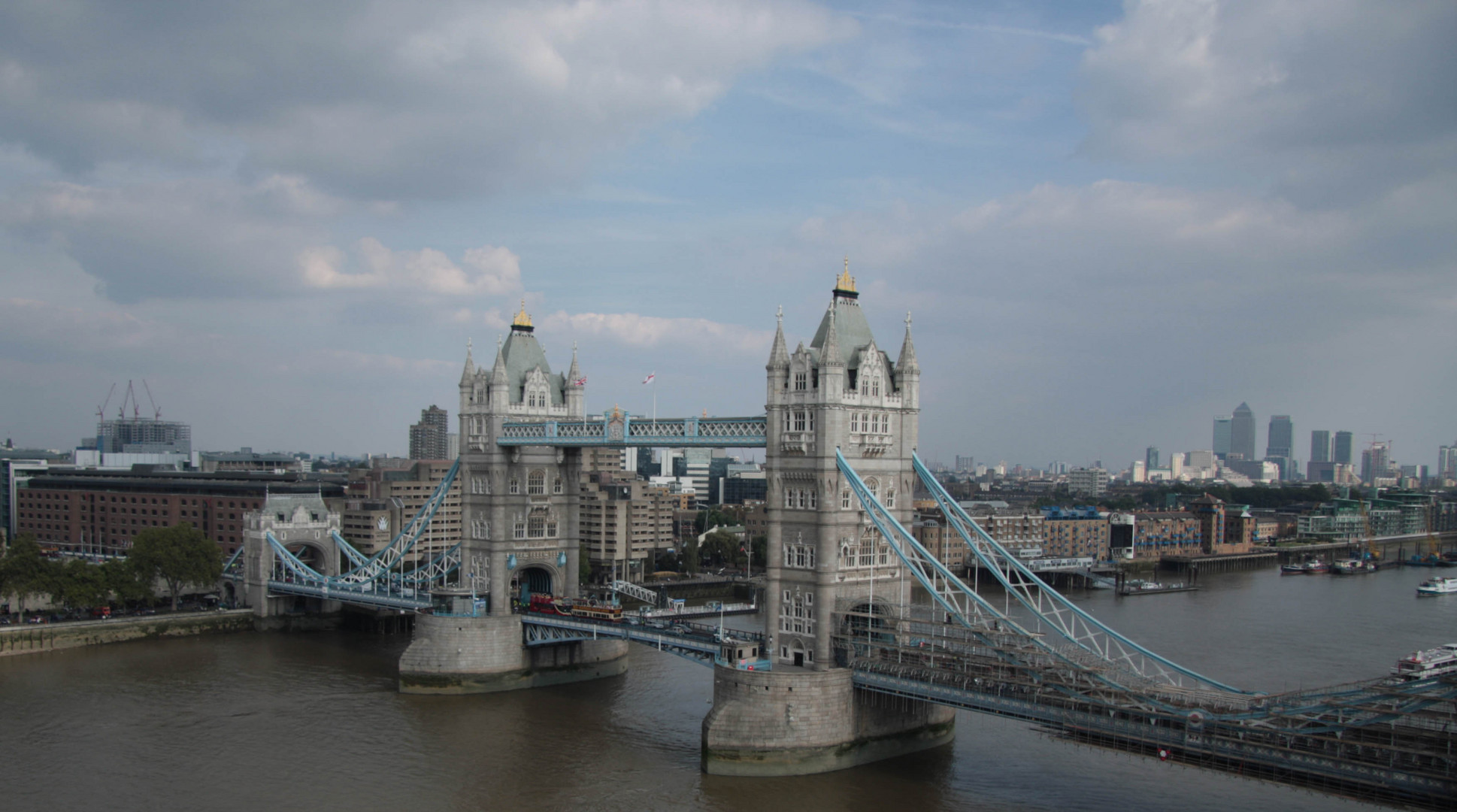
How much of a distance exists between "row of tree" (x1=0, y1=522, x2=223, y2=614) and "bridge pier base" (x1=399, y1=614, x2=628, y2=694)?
34.9m

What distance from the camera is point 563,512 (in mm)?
77250

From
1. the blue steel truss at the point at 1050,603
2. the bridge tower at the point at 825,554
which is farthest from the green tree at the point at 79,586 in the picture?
the blue steel truss at the point at 1050,603

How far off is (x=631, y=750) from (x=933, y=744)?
15.2 metres

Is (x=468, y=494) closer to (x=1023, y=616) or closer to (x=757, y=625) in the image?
(x=757, y=625)

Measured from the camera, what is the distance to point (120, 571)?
91.9 m

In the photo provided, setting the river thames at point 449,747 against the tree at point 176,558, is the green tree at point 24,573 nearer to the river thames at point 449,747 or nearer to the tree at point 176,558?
the tree at point 176,558

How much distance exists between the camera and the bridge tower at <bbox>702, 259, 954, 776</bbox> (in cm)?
5153

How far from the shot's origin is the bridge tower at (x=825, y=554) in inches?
2029

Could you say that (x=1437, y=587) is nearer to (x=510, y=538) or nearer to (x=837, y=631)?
(x=837, y=631)

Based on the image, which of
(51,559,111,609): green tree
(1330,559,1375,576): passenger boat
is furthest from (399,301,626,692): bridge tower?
(1330,559,1375,576): passenger boat

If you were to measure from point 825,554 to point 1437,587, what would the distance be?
108 m

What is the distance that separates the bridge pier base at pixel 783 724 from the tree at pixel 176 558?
6098cm

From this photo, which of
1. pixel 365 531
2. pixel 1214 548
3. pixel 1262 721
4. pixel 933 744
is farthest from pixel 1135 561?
pixel 1262 721

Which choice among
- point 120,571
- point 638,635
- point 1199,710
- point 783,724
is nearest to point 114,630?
point 120,571
